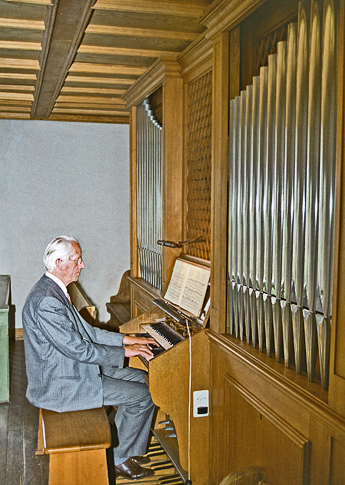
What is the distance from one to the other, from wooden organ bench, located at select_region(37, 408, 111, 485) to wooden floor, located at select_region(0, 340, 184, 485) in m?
0.58

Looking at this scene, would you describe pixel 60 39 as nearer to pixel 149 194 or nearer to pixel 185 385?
pixel 149 194

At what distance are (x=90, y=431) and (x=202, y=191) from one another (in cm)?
171

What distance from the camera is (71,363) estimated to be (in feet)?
10.0

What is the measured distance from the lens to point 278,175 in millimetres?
2209

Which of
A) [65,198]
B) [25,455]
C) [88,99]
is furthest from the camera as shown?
[65,198]

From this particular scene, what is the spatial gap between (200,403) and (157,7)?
7.78 feet

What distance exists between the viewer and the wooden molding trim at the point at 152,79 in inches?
151

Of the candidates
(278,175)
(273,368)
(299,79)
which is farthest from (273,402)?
(299,79)

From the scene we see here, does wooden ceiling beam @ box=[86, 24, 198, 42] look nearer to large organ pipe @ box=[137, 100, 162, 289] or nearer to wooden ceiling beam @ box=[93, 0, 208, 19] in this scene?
wooden ceiling beam @ box=[93, 0, 208, 19]

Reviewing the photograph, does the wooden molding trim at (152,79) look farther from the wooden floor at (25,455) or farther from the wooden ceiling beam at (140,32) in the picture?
the wooden floor at (25,455)

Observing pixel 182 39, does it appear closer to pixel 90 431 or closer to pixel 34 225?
pixel 90 431

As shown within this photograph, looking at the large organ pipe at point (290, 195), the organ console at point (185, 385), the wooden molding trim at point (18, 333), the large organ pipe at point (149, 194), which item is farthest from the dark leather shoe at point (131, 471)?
the wooden molding trim at point (18, 333)

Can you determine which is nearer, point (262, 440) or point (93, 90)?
point (262, 440)

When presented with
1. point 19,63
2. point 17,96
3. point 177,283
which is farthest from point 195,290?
point 17,96
